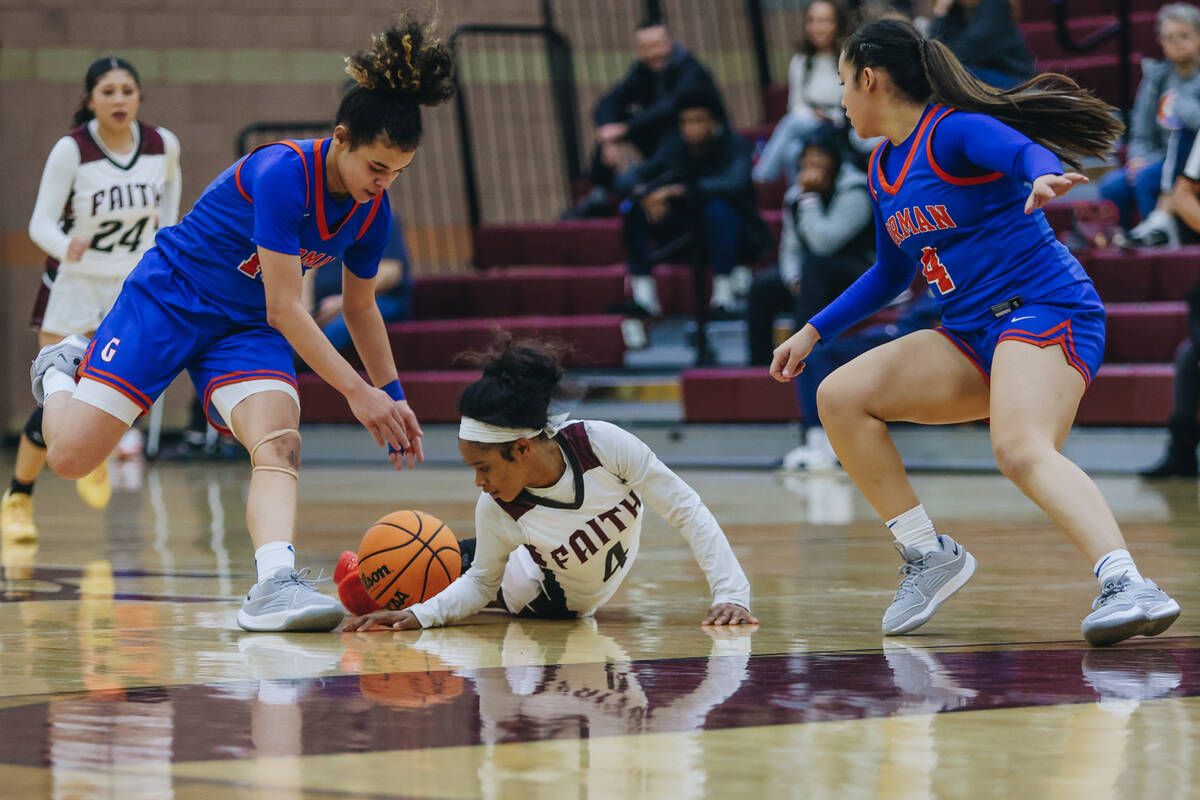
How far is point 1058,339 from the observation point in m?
3.98

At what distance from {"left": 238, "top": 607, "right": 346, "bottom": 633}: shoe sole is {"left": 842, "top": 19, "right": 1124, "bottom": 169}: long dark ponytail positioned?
6.34 feet

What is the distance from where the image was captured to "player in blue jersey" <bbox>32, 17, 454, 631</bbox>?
4.20m

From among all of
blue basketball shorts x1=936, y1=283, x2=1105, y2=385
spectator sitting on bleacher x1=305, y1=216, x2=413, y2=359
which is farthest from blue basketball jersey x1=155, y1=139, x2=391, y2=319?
spectator sitting on bleacher x1=305, y1=216, x2=413, y2=359

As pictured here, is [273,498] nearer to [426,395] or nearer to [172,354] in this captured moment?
[172,354]

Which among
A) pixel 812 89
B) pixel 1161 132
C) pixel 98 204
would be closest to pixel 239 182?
pixel 98 204

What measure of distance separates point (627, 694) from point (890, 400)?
134 cm

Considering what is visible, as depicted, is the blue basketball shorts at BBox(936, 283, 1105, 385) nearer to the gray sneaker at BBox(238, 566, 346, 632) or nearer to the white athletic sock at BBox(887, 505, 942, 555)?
the white athletic sock at BBox(887, 505, 942, 555)

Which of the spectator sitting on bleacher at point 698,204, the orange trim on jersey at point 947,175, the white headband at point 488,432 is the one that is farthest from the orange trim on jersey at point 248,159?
the spectator sitting on bleacher at point 698,204

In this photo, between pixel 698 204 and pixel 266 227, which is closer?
pixel 266 227

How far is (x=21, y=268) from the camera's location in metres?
14.1

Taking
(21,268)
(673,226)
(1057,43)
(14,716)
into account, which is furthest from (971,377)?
(21,268)

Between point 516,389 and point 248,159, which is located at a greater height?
point 248,159

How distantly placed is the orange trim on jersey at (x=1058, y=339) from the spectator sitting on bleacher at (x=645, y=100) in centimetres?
758

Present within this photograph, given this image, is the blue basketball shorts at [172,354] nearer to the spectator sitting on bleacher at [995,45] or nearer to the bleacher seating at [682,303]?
the bleacher seating at [682,303]
